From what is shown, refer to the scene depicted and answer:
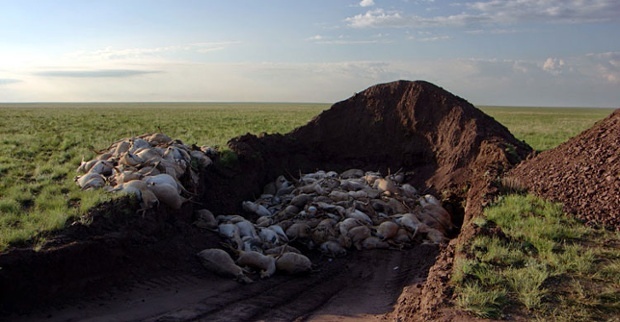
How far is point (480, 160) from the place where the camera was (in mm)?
15484

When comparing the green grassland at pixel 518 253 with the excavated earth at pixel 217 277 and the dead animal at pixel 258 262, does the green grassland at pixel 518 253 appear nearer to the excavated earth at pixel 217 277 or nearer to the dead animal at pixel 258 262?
the excavated earth at pixel 217 277

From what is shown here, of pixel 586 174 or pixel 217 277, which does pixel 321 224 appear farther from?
pixel 586 174

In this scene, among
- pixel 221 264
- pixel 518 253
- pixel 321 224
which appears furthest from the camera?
pixel 321 224

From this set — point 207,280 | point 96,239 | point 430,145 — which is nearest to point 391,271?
point 207,280

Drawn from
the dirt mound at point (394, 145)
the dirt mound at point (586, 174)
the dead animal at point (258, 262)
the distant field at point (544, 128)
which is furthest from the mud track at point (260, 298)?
the distant field at point (544, 128)

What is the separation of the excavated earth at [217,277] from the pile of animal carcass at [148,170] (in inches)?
12.8

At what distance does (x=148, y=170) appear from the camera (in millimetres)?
11320

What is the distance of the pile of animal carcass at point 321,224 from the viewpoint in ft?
33.4

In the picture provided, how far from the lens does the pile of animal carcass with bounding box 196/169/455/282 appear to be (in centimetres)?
1018

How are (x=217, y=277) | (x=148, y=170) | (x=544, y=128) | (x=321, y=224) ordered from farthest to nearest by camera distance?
A: (x=544, y=128), (x=321, y=224), (x=148, y=170), (x=217, y=277)

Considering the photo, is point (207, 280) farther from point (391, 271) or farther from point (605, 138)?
point (605, 138)

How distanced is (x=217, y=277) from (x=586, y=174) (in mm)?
7533

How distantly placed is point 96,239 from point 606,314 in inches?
293

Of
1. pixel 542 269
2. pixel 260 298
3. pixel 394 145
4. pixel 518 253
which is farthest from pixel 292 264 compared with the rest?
pixel 394 145
